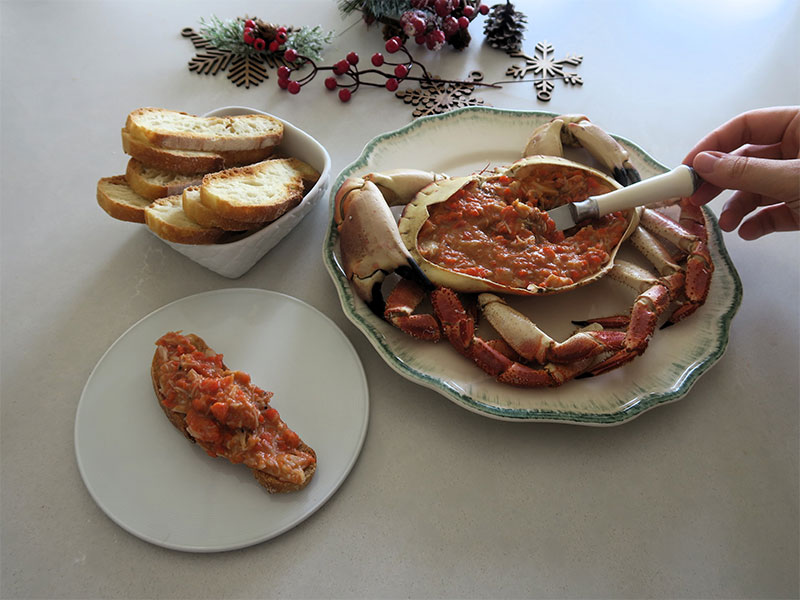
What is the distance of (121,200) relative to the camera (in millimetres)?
1732

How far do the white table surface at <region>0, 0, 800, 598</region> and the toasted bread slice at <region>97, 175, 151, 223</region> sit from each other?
174 millimetres

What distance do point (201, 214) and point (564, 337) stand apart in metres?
1.11

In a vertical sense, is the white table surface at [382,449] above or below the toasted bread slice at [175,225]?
below

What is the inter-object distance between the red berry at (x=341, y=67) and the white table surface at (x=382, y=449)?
101mm

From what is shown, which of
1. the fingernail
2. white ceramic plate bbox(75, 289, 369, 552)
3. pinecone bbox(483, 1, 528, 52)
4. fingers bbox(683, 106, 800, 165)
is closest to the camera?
white ceramic plate bbox(75, 289, 369, 552)

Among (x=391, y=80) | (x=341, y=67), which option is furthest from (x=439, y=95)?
(x=341, y=67)

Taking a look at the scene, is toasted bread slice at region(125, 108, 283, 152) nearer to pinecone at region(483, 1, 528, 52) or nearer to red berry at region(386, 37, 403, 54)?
red berry at region(386, 37, 403, 54)

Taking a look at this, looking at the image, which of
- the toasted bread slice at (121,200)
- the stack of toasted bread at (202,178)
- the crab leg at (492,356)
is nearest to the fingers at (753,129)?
the crab leg at (492,356)

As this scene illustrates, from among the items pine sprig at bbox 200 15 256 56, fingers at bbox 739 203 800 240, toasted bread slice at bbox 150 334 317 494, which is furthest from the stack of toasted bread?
fingers at bbox 739 203 800 240

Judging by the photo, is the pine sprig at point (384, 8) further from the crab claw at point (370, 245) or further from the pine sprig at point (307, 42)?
the crab claw at point (370, 245)

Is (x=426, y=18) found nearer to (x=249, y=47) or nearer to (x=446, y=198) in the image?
(x=249, y=47)

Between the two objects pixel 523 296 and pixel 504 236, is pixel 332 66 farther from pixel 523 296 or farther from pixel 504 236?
pixel 523 296

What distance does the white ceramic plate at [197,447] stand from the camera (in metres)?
1.33

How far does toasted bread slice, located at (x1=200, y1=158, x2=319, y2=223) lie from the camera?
61.9 inches
